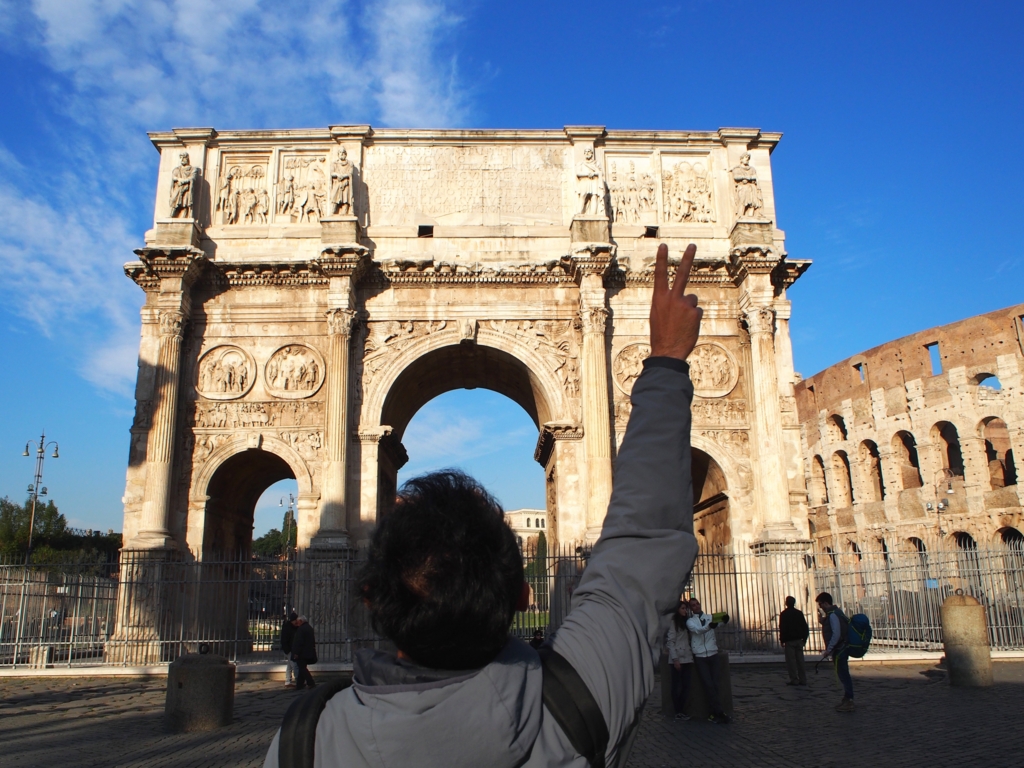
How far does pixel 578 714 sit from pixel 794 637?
11.4 meters

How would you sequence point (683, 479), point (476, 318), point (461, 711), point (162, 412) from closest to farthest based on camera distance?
point (461, 711), point (683, 479), point (162, 412), point (476, 318)

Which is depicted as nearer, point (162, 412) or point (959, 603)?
point (959, 603)

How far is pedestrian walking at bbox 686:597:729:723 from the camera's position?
8.98 metres

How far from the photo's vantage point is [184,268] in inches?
664

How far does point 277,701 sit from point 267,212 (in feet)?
35.7

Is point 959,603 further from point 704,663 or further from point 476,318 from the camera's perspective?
point 476,318

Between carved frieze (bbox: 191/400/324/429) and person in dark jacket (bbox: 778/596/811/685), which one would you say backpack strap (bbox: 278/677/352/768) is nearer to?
person in dark jacket (bbox: 778/596/811/685)

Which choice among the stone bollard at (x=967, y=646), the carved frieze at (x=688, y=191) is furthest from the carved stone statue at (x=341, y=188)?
the stone bollard at (x=967, y=646)

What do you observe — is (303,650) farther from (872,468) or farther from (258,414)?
(872,468)

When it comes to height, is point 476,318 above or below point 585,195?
below

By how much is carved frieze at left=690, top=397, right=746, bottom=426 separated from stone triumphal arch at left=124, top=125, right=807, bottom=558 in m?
0.05

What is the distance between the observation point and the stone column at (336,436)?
15844mm

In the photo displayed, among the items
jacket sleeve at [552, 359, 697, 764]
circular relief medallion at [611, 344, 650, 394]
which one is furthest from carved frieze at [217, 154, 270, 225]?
jacket sleeve at [552, 359, 697, 764]

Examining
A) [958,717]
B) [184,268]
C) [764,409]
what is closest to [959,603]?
[958,717]
